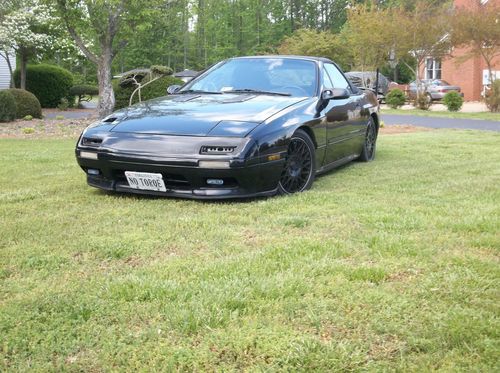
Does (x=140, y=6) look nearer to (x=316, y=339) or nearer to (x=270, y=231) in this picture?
(x=270, y=231)

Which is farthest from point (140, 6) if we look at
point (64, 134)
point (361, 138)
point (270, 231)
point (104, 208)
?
point (270, 231)

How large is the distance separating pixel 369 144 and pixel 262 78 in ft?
7.45

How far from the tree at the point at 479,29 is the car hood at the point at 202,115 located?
1865cm

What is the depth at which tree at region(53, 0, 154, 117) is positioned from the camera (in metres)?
14.1

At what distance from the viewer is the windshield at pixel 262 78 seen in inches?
236

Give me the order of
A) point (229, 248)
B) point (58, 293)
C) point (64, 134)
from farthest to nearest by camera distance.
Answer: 1. point (64, 134)
2. point (229, 248)
3. point (58, 293)

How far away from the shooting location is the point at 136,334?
239 centimetres

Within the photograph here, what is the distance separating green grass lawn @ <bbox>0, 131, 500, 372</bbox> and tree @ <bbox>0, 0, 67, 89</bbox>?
58.8ft

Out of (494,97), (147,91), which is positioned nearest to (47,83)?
(147,91)

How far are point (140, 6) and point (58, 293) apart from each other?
1264 centimetres

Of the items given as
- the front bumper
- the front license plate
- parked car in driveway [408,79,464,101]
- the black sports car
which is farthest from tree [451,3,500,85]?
the front license plate

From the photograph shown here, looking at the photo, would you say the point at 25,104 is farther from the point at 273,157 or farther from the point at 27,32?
the point at 273,157

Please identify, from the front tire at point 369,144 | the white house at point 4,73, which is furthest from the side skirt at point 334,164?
the white house at point 4,73

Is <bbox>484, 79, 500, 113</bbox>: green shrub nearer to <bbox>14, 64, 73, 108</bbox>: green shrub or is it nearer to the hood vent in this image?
<bbox>14, 64, 73, 108</bbox>: green shrub
